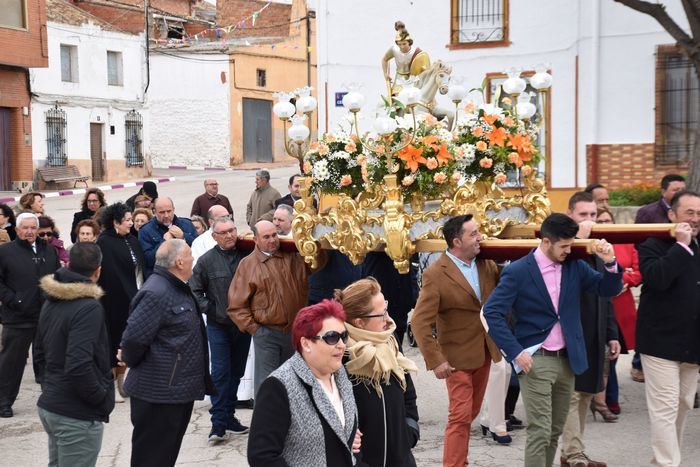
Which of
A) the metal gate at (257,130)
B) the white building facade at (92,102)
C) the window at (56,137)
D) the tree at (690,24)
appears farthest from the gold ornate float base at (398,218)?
the metal gate at (257,130)

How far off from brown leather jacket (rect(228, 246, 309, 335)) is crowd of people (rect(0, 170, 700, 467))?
1 centimetres

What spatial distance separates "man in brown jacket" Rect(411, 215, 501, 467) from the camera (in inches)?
285

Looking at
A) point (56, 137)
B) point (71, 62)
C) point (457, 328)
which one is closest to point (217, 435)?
point (457, 328)

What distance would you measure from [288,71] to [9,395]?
36171mm

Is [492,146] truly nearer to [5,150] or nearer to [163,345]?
[163,345]

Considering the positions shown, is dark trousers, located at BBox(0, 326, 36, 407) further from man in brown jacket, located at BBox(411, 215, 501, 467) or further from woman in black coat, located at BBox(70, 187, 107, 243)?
man in brown jacket, located at BBox(411, 215, 501, 467)

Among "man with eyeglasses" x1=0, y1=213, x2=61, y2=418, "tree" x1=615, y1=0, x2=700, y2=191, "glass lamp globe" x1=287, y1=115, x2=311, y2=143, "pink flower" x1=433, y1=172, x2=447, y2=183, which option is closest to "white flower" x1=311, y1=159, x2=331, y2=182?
"glass lamp globe" x1=287, y1=115, x2=311, y2=143

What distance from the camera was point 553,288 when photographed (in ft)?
22.2

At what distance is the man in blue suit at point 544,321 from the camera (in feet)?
21.9

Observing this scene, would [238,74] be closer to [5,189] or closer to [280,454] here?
[5,189]

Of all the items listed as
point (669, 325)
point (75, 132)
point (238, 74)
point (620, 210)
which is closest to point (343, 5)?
point (620, 210)

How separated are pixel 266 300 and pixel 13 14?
83.8 ft

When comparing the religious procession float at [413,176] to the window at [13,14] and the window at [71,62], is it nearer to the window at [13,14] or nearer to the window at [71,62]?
the window at [13,14]

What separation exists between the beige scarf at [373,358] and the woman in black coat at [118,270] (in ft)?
19.5
